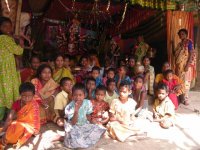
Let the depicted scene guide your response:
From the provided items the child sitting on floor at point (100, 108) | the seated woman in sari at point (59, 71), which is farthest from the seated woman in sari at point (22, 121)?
the seated woman in sari at point (59, 71)

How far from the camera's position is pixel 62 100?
4410 millimetres

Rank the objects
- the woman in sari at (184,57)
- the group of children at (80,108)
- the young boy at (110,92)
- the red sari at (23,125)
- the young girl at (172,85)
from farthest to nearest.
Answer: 1. the woman in sari at (184,57)
2. the young girl at (172,85)
3. the young boy at (110,92)
4. the group of children at (80,108)
5. the red sari at (23,125)

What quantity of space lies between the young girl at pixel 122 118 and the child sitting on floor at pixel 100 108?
0.14 meters

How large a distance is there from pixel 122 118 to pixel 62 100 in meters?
0.96

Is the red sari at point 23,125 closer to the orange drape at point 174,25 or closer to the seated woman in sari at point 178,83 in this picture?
the seated woman in sari at point 178,83

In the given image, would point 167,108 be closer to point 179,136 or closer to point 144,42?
point 179,136

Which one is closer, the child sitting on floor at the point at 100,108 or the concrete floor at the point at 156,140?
the concrete floor at the point at 156,140

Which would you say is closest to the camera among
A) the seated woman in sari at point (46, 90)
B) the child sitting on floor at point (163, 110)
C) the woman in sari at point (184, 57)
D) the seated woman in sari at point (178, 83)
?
the seated woman in sari at point (46, 90)

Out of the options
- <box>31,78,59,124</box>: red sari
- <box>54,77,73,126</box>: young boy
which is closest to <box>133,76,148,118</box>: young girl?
<box>54,77,73,126</box>: young boy

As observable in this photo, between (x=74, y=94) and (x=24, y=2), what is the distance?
3608 millimetres

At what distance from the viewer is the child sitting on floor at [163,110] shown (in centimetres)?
469

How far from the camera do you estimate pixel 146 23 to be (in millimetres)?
8109

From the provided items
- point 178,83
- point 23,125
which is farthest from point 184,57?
point 23,125

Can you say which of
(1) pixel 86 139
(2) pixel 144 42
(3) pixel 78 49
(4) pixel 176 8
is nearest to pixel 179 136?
(1) pixel 86 139
